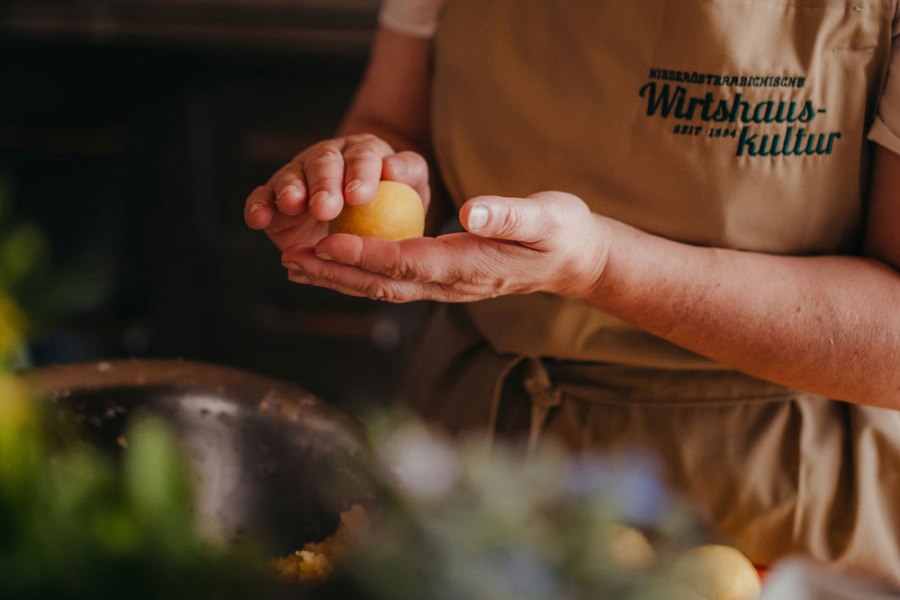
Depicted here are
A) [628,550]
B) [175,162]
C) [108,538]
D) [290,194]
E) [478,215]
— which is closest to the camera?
[108,538]

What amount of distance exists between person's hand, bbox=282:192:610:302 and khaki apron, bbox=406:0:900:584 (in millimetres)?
156

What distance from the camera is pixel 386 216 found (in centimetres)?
83

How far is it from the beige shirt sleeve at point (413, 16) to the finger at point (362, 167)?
244 mm

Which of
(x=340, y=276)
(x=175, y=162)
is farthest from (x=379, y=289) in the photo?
(x=175, y=162)

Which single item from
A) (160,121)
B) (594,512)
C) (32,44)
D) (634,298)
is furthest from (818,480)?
(32,44)

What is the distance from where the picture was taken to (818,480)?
0.85 metres

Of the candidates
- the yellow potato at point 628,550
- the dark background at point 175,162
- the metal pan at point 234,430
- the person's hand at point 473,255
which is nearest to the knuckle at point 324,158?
the person's hand at point 473,255

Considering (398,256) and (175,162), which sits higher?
(398,256)

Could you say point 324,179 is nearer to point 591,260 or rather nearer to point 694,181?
point 591,260

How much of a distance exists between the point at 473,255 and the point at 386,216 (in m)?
0.17

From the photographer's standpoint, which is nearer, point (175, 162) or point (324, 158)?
point (324, 158)

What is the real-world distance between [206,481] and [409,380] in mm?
367

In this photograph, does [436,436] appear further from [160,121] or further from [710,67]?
[160,121]

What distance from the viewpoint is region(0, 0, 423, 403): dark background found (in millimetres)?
2162
